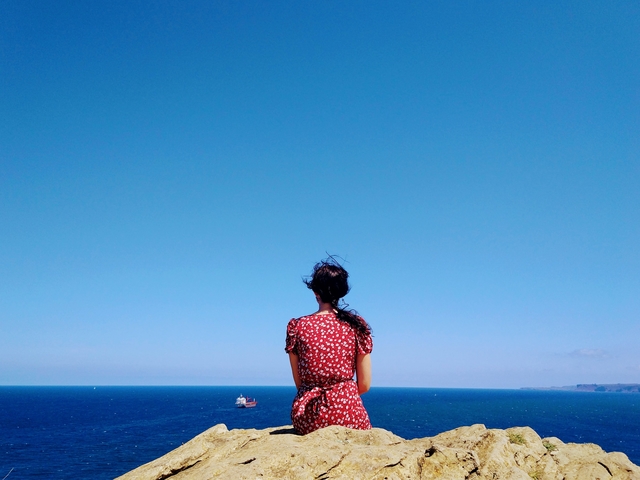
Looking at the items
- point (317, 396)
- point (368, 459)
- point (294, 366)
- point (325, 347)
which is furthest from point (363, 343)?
point (368, 459)

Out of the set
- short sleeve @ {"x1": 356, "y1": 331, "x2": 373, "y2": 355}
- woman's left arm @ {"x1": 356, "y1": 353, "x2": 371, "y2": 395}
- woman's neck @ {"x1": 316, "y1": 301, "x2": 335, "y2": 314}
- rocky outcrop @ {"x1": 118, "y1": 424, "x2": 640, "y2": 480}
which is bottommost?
rocky outcrop @ {"x1": 118, "y1": 424, "x2": 640, "y2": 480}

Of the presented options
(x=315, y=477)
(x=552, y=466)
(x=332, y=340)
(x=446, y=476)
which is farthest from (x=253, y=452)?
(x=552, y=466)

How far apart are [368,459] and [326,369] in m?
1.56

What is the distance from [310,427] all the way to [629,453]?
91253mm

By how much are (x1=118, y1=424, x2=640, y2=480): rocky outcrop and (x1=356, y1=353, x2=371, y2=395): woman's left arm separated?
2.55 feet

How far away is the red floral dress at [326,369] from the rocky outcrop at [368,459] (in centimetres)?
35

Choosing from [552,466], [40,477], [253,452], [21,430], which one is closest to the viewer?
[253,452]

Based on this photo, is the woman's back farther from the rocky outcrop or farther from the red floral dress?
the rocky outcrop

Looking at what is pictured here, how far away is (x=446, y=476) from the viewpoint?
5.82 meters

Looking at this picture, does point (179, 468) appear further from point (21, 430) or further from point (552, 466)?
point (21, 430)

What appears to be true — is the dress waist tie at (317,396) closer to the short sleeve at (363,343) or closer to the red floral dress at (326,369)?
the red floral dress at (326,369)

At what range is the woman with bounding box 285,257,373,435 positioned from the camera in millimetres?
7023

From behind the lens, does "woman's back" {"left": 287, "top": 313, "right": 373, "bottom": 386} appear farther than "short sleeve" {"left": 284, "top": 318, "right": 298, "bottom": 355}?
No

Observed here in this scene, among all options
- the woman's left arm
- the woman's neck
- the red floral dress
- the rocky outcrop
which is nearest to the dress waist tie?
the red floral dress
